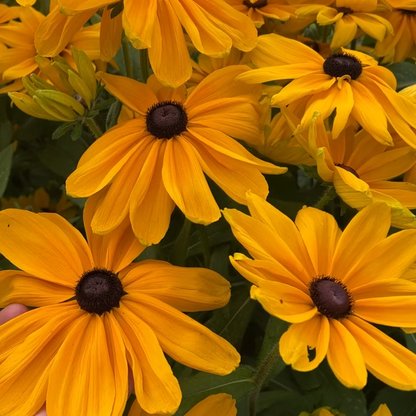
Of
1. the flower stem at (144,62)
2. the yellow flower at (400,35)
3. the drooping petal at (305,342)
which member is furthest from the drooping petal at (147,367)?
the yellow flower at (400,35)

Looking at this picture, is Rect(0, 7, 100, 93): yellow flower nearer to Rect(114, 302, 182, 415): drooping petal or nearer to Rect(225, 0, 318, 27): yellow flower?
Rect(225, 0, 318, 27): yellow flower

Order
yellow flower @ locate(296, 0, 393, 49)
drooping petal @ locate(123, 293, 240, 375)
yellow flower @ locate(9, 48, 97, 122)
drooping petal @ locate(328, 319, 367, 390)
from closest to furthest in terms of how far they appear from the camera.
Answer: drooping petal @ locate(328, 319, 367, 390)
drooping petal @ locate(123, 293, 240, 375)
yellow flower @ locate(9, 48, 97, 122)
yellow flower @ locate(296, 0, 393, 49)

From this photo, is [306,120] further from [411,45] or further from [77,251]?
[411,45]

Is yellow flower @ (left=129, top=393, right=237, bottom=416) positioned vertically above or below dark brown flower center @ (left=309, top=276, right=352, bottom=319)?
below

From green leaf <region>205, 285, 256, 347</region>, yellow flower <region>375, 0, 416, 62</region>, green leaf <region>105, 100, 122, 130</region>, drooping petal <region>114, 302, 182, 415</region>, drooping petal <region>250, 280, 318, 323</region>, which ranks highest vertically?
yellow flower <region>375, 0, 416, 62</region>

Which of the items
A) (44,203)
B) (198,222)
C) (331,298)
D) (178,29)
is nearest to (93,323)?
(198,222)

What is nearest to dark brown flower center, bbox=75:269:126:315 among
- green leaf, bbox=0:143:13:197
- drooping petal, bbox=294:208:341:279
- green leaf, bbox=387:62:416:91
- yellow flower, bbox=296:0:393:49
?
drooping petal, bbox=294:208:341:279


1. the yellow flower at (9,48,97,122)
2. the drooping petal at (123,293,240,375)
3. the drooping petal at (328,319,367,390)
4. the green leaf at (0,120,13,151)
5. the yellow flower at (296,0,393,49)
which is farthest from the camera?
the green leaf at (0,120,13,151)

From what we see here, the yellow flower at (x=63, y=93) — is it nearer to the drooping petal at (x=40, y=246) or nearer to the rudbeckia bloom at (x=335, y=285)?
the drooping petal at (x=40, y=246)
